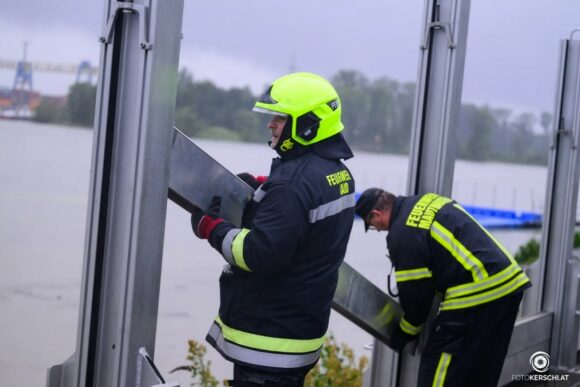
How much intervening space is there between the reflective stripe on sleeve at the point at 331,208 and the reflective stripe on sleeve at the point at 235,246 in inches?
9.8

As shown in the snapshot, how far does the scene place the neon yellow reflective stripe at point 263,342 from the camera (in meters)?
2.68

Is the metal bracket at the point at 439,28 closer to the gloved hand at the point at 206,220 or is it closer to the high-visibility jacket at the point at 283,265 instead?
the high-visibility jacket at the point at 283,265

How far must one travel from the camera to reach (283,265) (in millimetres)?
2594

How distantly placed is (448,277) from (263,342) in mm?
1272

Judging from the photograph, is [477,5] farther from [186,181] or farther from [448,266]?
[186,181]

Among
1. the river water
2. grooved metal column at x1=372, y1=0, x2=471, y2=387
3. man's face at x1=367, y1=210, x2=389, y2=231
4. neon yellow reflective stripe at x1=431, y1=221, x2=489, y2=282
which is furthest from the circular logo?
the river water

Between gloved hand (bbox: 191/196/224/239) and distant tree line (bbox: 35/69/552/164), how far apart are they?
2.85 m

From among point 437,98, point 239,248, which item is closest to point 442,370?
point 437,98

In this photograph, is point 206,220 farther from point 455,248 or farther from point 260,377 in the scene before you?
point 455,248

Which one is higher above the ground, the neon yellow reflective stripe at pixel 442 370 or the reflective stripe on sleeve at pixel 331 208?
the reflective stripe on sleeve at pixel 331 208

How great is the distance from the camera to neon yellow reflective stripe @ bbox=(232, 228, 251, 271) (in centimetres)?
255

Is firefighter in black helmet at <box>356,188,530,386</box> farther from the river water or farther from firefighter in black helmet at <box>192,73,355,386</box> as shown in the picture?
the river water

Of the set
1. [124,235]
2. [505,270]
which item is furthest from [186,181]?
[505,270]

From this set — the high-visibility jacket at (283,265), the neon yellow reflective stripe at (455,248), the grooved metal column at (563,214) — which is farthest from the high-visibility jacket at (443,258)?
the grooved metal column at (563,214)
